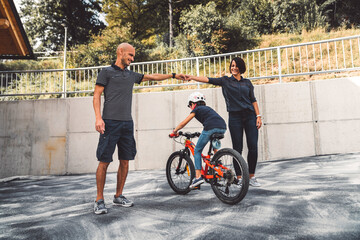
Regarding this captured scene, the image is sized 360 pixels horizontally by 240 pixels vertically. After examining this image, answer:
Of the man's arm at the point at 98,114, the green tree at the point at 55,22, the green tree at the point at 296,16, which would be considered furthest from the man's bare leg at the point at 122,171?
the green tree at the point at 55,22

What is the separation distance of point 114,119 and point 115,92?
36cm

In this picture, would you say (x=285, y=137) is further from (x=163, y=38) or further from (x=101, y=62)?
(x=163, y=38)

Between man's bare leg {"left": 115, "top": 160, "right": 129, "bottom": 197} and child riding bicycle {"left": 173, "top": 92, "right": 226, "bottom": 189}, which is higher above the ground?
child riding bicycle {"left": 173, "top": 92, "right": 226, "bottom": 189}

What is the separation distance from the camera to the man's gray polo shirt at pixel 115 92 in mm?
3145

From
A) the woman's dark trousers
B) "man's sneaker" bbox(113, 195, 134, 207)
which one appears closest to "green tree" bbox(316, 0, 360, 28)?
the woman's dark trousers

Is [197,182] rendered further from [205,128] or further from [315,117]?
[315,117]

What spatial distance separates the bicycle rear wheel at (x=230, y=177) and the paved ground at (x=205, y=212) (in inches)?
5.5

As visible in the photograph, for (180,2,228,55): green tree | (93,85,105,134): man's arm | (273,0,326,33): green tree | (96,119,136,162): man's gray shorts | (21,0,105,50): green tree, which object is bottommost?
(96,119,136,162): man's gray shorts

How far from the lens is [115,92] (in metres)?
3.20

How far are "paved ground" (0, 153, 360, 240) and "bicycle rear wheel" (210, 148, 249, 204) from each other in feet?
0.46

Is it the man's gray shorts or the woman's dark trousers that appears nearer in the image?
the man's gray shorts

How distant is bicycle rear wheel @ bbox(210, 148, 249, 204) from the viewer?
291cm

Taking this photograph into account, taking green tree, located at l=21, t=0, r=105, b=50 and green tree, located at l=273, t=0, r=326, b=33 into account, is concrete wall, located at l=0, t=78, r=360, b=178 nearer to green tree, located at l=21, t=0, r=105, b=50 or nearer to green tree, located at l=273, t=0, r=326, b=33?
green tree, located at l=273, t=0, r=326, b=33

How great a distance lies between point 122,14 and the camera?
25.3 m
